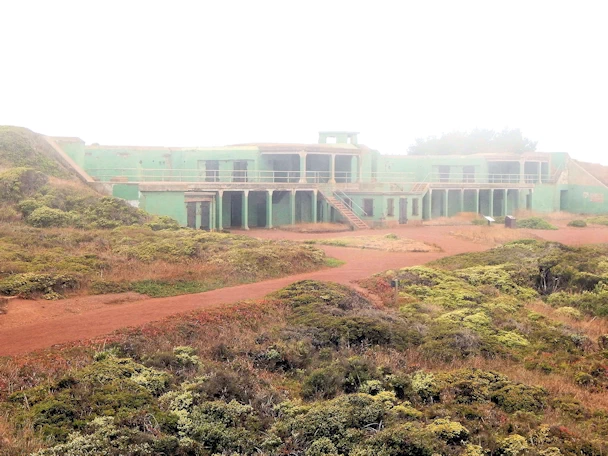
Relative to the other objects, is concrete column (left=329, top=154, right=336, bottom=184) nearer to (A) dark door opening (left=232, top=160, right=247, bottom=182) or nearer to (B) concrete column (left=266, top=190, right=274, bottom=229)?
(B) concrete column (left=266, top=190, right=274, bottom=229)

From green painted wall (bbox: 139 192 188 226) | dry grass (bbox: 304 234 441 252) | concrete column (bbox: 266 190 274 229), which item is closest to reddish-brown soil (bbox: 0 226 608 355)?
dry grass (bbox: 304 234 441 252)

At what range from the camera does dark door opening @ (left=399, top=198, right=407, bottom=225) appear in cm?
3966

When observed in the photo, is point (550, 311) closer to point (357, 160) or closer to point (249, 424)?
point (249, 424)

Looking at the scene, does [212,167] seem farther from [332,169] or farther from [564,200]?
[564,200]

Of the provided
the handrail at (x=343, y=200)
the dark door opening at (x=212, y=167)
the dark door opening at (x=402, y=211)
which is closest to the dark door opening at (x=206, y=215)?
the dark door opening at (x=212, y=167)

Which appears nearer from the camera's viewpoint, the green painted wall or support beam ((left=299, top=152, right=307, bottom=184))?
the green painted wall

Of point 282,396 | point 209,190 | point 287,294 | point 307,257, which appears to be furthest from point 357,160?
point 282,396

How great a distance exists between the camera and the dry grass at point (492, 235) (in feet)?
99.3

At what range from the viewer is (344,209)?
1468 inches

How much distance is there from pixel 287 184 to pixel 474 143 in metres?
52.6

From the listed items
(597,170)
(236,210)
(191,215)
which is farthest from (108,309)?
(597,170)

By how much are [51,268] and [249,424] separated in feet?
31.2

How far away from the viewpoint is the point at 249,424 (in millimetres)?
9531

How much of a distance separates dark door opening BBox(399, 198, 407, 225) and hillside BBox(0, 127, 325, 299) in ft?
51.3
